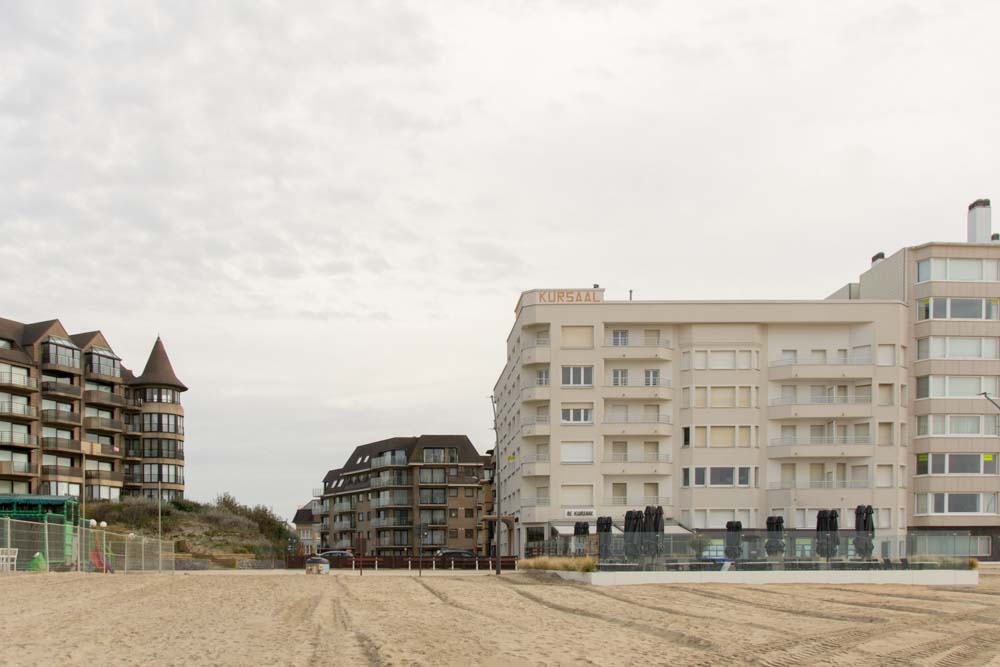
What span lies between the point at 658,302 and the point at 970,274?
62.5 feet

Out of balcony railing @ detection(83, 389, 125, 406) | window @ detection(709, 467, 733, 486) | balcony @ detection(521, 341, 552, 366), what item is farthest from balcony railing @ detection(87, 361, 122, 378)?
window @ detection(709, 467, 733, 486)

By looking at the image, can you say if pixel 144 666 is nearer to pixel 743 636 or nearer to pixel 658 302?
pixel 743 636

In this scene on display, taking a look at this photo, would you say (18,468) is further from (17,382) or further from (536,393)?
(536,393)

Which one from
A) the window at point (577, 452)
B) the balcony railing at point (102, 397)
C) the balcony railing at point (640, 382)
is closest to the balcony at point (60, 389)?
the balcony railing at point (102, 397)

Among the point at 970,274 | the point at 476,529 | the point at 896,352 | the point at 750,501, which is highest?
the point at 970,274

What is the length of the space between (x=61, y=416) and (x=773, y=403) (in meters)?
52.3

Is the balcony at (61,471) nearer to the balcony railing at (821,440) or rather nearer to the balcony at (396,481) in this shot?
the balcony at (396,481)

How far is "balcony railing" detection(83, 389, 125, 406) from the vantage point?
88312 mm

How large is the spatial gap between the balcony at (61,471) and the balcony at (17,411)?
4002 mm

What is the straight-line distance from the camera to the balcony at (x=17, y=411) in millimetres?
79125

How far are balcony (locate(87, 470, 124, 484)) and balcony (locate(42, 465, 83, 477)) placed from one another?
10.3 ft

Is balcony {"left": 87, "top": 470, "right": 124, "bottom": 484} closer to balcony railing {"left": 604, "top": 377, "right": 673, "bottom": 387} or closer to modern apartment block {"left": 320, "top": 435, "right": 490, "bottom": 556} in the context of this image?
modern apartment block {"left": 320, "top": 435, "right": 490, "bottom": 556}

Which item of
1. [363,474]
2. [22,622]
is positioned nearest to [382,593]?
[22,622]

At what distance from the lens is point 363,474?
137625 millimetres
